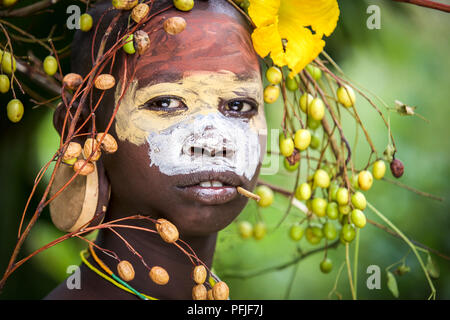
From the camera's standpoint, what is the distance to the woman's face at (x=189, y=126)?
0.98m

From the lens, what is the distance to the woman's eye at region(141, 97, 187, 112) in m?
1.00

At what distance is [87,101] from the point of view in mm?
1085

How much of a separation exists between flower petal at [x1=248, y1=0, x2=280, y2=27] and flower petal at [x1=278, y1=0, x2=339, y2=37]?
3 centimetres

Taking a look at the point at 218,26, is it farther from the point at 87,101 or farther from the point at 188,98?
the point at 87,101

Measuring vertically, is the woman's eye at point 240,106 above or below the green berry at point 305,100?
above

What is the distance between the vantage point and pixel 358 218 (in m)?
1.11

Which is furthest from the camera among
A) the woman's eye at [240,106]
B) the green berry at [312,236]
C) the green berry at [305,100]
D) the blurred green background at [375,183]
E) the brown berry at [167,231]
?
the blurred green background at [375,183]

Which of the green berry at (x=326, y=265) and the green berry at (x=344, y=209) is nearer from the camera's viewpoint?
the green berry at (x=344, y=209)

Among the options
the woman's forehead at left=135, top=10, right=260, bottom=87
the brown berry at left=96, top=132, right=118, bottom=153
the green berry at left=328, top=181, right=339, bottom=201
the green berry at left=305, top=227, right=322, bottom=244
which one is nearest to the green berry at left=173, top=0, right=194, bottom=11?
the woman's forehead at left=135, top=10, right=260, bottom=87

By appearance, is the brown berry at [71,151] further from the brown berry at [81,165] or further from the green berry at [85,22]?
the green berry at [85,22]

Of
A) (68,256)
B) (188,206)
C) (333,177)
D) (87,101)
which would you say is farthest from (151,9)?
(68,256)

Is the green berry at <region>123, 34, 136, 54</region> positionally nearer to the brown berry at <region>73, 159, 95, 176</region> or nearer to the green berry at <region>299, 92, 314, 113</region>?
the brown berry at <region>73, 159, 95, 176</region>

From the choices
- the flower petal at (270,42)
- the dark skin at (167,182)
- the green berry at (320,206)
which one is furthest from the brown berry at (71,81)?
the green berry at (320,206)
